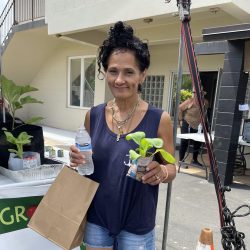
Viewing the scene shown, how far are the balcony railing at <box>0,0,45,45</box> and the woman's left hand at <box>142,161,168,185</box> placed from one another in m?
8.57

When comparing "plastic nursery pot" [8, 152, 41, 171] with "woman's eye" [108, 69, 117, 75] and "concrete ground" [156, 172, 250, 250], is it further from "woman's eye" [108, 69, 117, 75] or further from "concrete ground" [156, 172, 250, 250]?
"concrete ground" [156, 172, 250, 250]

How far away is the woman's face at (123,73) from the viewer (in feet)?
4.63

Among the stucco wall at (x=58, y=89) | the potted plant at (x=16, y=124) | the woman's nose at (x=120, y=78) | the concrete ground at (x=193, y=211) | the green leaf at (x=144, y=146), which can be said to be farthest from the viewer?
the stucco wall at (x=58, y=89)

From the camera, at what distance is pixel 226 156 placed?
4840 millimetres

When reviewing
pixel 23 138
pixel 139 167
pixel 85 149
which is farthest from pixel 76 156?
pixel 23 138

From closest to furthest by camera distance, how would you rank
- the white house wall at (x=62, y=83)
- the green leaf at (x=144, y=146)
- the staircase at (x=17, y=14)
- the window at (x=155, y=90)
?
the green leaf at (x=144, y=146) → the white house wall at (x=62, y=83) → the window at (x=155, y=90) → the staircase at (x=17, y=14)

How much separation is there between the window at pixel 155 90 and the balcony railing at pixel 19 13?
3.83 meters

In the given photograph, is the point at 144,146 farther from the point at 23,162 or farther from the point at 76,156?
the point at 23,162

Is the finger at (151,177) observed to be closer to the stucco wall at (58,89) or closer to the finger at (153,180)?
the finger at (153,180)

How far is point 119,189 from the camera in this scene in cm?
142

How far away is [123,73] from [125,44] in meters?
0.15

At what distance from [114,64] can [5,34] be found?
9.67 metres

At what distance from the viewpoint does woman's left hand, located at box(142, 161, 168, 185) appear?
1250 mm

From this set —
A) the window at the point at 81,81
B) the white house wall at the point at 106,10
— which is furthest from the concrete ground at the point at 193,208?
the window at the point at 81,81
